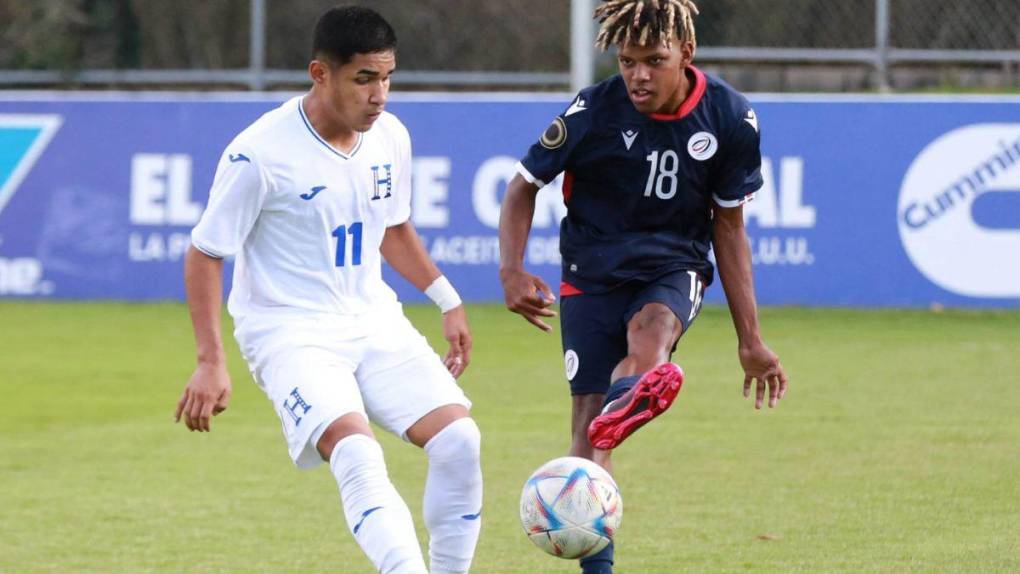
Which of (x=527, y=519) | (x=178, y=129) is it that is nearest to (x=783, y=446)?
(x=527, y=519)

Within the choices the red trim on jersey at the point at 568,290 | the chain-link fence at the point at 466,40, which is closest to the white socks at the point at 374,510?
the red trim on jersey at the point at 568,290

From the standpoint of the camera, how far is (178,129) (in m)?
15.4

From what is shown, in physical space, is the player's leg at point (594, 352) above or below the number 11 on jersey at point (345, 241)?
below

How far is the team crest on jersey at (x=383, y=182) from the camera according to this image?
5605 mm

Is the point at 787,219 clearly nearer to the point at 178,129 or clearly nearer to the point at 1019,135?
the point at 1019,135

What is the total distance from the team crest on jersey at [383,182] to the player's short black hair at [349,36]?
1.28 feet

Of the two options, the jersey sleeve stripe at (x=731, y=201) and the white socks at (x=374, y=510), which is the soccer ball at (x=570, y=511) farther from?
the jersey sleeve stripe at (x=731, y=201)

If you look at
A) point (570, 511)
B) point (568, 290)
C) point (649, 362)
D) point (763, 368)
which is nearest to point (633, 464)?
point (568, 290)

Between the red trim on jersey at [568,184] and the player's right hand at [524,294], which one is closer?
the player's right hand at [524,294]

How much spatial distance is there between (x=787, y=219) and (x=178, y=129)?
17.4 ft

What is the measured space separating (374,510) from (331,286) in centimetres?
81

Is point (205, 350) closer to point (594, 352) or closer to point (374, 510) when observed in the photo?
point (374, 510)

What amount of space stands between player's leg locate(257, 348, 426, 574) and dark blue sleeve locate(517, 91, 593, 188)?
1.20m

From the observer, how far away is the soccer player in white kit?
5285 millimetres
